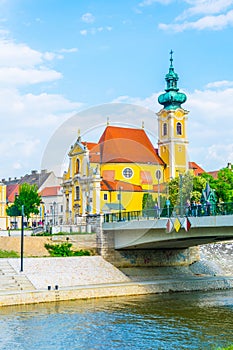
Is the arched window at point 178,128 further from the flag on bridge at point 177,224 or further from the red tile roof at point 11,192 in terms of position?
the flag on bridge at point 177,224

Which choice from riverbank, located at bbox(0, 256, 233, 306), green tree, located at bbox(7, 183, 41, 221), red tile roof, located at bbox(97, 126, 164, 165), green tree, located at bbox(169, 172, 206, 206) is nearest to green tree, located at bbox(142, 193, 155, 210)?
green tree, located at bbox(169, 172, 206, 206)

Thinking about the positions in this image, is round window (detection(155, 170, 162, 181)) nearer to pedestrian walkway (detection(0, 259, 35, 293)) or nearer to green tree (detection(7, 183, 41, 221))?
green tree (detection(7, 183, 41, 221))

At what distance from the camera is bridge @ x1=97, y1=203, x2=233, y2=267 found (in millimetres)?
37781

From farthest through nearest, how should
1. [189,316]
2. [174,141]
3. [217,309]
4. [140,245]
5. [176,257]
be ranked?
[174,141], [176,257], [140,245], [217,309], [189,316]

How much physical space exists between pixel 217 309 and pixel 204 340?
927cm

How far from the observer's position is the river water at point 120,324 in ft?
83.9

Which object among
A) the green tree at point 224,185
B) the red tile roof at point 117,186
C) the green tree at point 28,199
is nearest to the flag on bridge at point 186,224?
the green tree at point 224,185

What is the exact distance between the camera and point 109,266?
4800cm

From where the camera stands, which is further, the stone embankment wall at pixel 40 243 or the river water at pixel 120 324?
the stone embankment wall at pixel 40 243

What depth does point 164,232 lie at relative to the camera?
43094mm

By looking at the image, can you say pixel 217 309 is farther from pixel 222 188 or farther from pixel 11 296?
pixel 222 188

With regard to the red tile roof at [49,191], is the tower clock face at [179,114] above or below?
above

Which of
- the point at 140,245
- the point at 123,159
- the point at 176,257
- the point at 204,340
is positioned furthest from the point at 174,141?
the point at 204,340

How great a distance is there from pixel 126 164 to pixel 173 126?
16042mm
